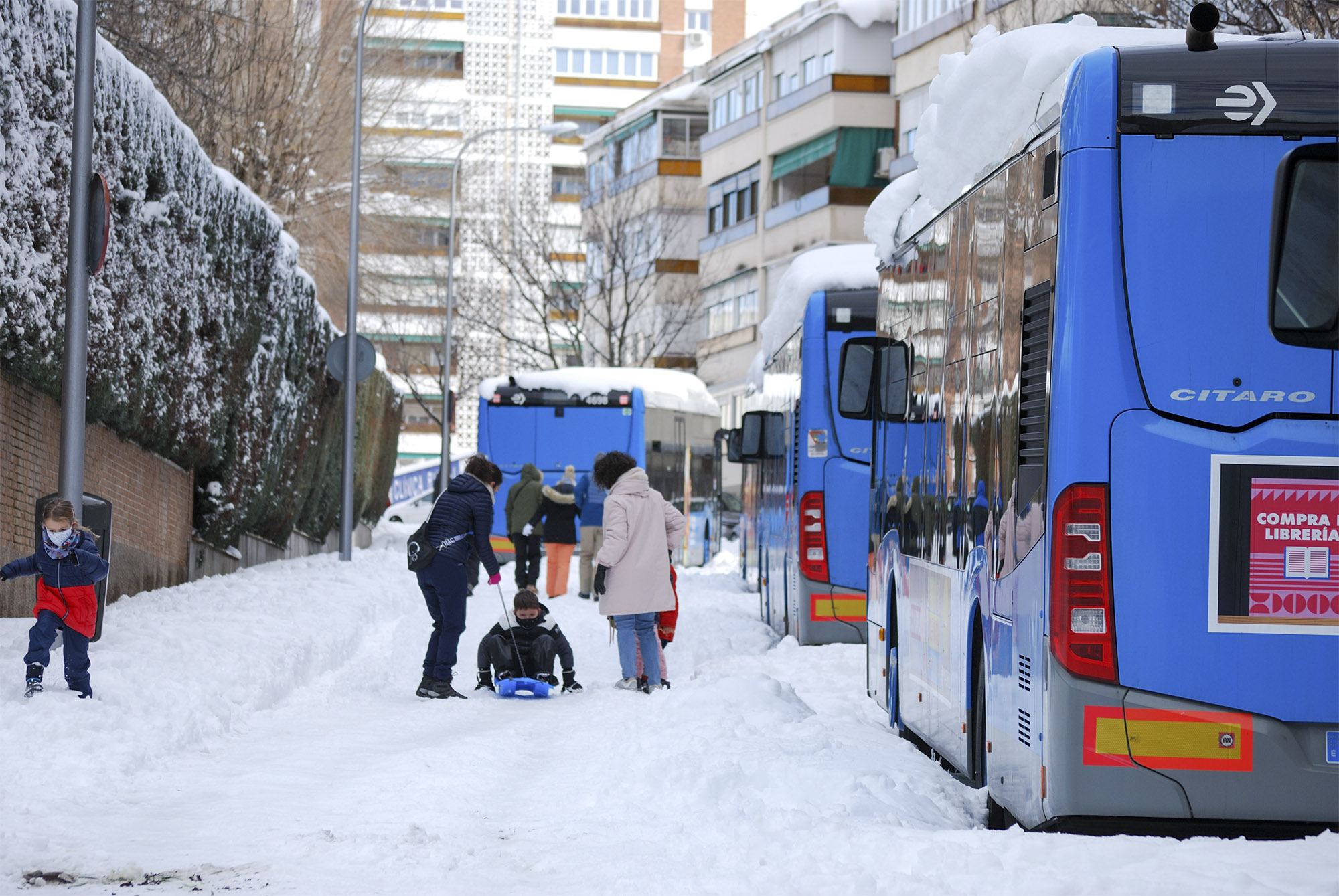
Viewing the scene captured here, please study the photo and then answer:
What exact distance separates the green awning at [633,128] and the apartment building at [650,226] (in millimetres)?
35

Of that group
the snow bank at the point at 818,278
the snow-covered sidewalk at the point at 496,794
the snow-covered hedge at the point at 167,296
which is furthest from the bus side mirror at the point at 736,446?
the snow-covered hedge at the point at 167,296

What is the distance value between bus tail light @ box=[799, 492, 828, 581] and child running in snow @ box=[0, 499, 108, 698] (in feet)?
21.3

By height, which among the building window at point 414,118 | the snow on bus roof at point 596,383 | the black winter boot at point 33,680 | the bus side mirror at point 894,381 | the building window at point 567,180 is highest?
the building window at point 567,180

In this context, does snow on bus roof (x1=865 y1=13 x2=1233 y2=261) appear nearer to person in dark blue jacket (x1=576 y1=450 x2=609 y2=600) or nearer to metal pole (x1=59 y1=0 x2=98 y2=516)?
metal pole (x1=59 y1=0 x2=98 y2=516)

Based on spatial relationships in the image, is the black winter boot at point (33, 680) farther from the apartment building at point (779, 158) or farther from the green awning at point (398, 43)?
the apartment building at point (779, 158)

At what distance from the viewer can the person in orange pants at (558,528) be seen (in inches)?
869

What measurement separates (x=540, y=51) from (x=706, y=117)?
3287 centimetres

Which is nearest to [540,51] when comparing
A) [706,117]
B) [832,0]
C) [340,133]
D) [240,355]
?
[706,117]

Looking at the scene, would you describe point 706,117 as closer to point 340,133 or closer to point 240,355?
point 340,133

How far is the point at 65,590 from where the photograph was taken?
10.1 metres

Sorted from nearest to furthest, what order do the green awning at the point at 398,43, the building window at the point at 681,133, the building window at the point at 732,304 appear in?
1. the green awning at the point at 398,43
2. the building window at the point at 732,304
3. the building window at the point at 681,133

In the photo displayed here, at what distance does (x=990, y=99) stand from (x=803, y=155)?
4568 cm

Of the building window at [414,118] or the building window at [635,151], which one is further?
the building window at [635,151]

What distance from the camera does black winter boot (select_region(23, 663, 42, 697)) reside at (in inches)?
383
